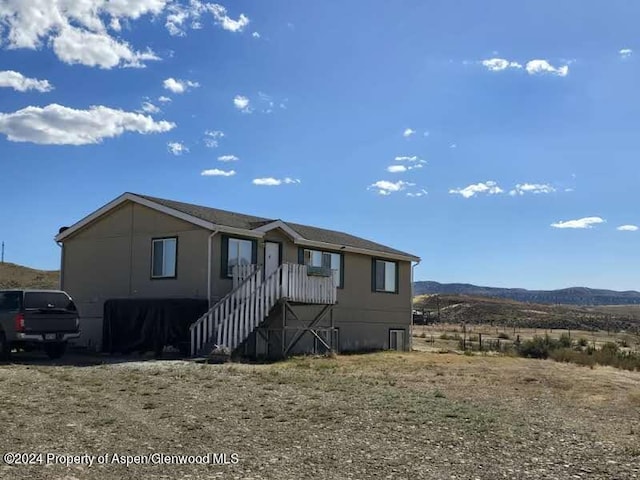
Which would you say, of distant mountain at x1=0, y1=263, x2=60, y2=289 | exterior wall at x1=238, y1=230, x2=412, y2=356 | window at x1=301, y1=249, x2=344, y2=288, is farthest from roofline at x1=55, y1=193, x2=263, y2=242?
distant mountain at x1=0, y1=263, x2=60, y2=289

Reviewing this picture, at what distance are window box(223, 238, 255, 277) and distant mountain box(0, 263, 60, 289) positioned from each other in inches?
1536

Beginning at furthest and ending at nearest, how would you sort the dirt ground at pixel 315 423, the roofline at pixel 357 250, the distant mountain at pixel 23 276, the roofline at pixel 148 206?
the distant mountain at pixel 23 276
the roofline at pixel 357 250
the roofline at pixel 148 206
the dirt ground at pixel 315 423

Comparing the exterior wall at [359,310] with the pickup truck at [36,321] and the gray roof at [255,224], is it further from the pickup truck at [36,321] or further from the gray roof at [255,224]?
the pickup truck at [36,321]

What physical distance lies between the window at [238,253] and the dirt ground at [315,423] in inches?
216

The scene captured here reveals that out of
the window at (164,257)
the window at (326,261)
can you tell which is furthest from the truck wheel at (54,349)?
the window at (326,261)

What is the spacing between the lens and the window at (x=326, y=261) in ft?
77.9

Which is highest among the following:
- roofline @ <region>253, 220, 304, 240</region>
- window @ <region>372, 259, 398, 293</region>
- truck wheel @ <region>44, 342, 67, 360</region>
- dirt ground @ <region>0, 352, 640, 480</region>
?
roofline @ <region>253, 220, 304, 240</region>

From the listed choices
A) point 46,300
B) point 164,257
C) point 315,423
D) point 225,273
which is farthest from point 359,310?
point 315,423

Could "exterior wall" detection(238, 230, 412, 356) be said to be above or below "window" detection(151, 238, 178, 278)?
below

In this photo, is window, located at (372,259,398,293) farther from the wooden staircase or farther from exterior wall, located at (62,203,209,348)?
exterior wall, located at (62,203,209,348)

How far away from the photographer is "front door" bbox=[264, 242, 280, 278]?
72.0 ft

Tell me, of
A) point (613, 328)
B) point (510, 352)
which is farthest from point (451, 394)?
point (613, 328)

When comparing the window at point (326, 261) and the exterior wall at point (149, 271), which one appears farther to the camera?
the window at point (326, 261)

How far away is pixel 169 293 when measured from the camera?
20.5 metres
